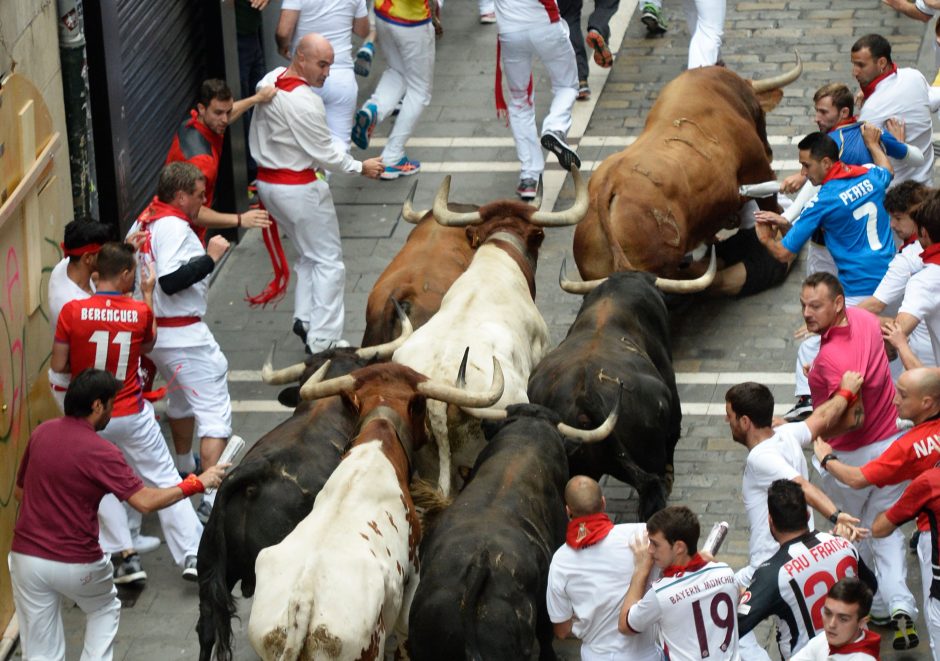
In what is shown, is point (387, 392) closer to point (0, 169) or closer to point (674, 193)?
point (0, 169)

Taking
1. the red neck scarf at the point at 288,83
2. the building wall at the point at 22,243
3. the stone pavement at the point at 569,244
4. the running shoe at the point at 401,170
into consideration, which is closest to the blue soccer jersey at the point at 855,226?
the stone pavement at the point at 569,244

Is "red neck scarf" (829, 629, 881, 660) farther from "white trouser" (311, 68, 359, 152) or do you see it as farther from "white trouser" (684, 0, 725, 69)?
"white trouser" (684, 0, 725, 69)

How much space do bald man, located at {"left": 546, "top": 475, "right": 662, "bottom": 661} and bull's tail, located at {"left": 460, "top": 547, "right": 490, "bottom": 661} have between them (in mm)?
393

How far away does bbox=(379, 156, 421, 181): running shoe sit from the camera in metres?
15.5

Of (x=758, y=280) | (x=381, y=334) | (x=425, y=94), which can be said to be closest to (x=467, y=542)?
(x=381, y=334)

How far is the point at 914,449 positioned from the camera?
851 centimetres

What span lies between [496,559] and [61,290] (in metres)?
3.73

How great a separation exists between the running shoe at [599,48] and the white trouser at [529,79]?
1.54 meters

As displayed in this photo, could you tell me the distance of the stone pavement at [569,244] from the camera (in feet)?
35.4

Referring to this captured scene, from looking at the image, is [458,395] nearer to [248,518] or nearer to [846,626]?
[248,518]

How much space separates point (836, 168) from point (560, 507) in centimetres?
368

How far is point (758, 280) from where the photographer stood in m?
13.5

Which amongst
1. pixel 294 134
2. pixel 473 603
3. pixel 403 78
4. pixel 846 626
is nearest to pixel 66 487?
pixel 473 603

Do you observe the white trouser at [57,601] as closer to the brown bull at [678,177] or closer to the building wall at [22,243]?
the building wall at [22,243]
